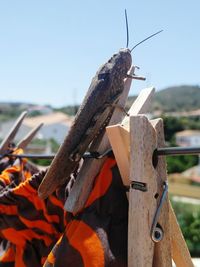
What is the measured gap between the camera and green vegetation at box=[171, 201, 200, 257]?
9391 millimetres

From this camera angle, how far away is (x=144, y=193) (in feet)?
2.42

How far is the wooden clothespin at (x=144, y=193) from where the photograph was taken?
0.73m

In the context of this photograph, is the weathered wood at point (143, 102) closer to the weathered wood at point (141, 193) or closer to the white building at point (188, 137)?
the weathered wood at point (141, 193)

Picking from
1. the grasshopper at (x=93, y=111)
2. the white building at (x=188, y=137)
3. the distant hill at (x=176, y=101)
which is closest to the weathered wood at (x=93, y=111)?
the grasshopper at (x=93, y=111)

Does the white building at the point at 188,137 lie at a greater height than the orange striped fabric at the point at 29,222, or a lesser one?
lesser

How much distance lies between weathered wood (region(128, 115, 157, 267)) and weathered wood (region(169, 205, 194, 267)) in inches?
5.2

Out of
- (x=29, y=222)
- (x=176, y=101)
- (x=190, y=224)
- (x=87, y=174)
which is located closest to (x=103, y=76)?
(x=87, y=174)

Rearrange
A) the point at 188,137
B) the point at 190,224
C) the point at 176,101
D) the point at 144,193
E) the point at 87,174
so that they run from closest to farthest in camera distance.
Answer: the point at 144,193 < the point at 87,174 < the point at 190,224 < the point at 188,137 < the point at 176,101

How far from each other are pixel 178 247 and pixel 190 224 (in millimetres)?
9584

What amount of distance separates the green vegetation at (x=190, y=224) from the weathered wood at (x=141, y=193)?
8.88 meters

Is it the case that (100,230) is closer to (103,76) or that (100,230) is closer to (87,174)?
(87,174)

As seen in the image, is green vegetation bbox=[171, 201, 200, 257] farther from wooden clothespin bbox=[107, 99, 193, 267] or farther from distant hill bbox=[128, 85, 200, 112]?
distant hill bbox=[128, 85, 200, 112]

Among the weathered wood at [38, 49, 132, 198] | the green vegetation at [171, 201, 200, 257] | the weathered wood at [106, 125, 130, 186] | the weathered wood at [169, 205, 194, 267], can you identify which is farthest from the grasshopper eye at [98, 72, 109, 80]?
the green vegetation at [171, 201, 200, 257]

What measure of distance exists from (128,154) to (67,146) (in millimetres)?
118
